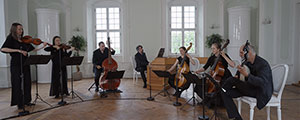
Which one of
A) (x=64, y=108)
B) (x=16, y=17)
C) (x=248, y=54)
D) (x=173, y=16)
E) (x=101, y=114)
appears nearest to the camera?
(x=248, y=54)

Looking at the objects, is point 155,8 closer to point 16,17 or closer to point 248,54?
point 16,17

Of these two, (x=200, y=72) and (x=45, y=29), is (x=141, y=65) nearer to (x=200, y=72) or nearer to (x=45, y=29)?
(x=200, y=72)

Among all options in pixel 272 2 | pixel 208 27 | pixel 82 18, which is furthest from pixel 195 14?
pixel 82 18

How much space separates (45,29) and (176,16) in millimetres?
4957

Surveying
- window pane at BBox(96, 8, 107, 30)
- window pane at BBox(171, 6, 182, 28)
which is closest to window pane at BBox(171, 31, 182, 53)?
window pane at BBox(171, 6, 182, 28)

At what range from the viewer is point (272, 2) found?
237 inches

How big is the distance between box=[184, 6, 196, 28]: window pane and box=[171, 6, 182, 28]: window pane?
0.21m

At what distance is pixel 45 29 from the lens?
6.91m

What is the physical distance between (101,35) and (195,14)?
3998 millimetres

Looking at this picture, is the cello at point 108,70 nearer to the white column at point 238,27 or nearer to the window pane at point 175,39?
the window pane at point 175,39

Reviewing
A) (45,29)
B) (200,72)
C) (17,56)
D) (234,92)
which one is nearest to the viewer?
(234,92)

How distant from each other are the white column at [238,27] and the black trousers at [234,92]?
182 inches

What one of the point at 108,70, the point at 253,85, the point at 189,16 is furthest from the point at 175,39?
the point at 253,85

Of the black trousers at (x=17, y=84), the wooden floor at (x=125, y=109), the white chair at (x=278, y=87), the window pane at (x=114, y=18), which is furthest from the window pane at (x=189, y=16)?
the black trousers at (x=17, y=84)
